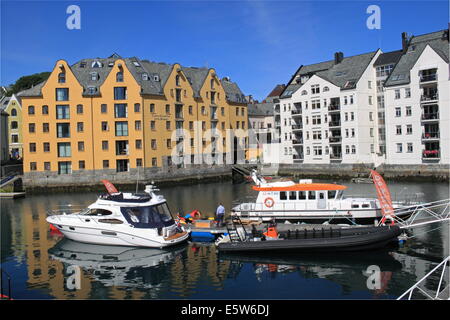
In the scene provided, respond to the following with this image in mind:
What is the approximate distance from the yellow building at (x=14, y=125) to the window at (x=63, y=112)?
98.6ft

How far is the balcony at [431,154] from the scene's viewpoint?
A: 60.8 m

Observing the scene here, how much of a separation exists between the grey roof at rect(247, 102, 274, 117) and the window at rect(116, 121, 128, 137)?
39643 millimetres

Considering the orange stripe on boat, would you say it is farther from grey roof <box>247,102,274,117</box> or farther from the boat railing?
grey roof <box>247,102,274,117</box>

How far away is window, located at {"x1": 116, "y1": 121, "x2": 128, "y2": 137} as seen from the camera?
66.1 meters

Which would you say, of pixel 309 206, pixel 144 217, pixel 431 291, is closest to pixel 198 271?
pixel 144 217

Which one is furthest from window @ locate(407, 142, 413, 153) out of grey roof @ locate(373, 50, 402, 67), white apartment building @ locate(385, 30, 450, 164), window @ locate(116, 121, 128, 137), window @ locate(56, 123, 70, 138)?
window @ locate(56, 123, 70, 138)

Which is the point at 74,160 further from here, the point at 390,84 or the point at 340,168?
the point at 390,84

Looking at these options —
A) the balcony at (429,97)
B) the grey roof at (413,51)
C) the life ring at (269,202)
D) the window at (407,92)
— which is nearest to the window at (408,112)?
the window at (407,92)

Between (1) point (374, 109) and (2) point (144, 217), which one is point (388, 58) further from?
(2) point (144, 217)

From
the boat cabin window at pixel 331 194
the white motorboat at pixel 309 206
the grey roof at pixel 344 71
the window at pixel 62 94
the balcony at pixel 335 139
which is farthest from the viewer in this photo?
the balcony at pixel 335 139

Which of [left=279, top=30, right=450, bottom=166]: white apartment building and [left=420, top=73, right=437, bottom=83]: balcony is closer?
[left=420, top=73, right=437, bottom=83]: balcony

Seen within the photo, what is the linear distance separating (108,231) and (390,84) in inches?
2062

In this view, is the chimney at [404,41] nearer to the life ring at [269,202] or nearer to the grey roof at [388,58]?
the grey roof at [388,58]
